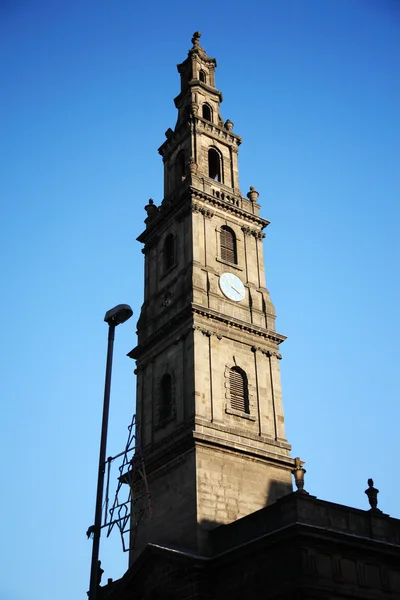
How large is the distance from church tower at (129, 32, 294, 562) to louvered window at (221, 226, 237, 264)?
0.21 ft

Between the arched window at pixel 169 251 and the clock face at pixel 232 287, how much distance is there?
3.29 m

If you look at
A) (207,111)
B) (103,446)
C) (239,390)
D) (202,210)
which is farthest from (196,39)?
(103,446)

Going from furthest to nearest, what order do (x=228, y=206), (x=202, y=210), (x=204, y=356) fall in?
(x=228, y=206), (x=202, y=210), (x=204, y=356)

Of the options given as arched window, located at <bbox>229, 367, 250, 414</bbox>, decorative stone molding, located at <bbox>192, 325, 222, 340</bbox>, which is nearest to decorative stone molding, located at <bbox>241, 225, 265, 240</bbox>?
decorative stone molding, located at <bbox>192, 325, 222, 340</bbox>

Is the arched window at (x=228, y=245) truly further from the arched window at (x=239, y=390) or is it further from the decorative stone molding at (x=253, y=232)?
the arched window at (x=239, y=390)

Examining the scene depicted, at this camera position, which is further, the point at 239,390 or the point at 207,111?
the point at 207,111

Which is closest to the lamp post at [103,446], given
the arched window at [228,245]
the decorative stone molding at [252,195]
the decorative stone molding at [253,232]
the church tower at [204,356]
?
the church tower at [204,356]

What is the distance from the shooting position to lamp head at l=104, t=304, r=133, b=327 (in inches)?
830

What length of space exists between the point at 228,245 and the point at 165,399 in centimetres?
914

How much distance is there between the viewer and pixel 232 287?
1526 inches

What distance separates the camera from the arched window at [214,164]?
44.9 m

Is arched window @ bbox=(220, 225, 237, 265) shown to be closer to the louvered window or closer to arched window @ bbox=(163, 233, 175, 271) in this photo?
the louvered window

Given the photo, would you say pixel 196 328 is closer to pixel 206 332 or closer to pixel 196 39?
pixel 206 332

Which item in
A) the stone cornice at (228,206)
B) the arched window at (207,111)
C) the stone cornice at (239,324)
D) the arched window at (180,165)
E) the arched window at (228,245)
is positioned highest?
the arched window at (207,111)
